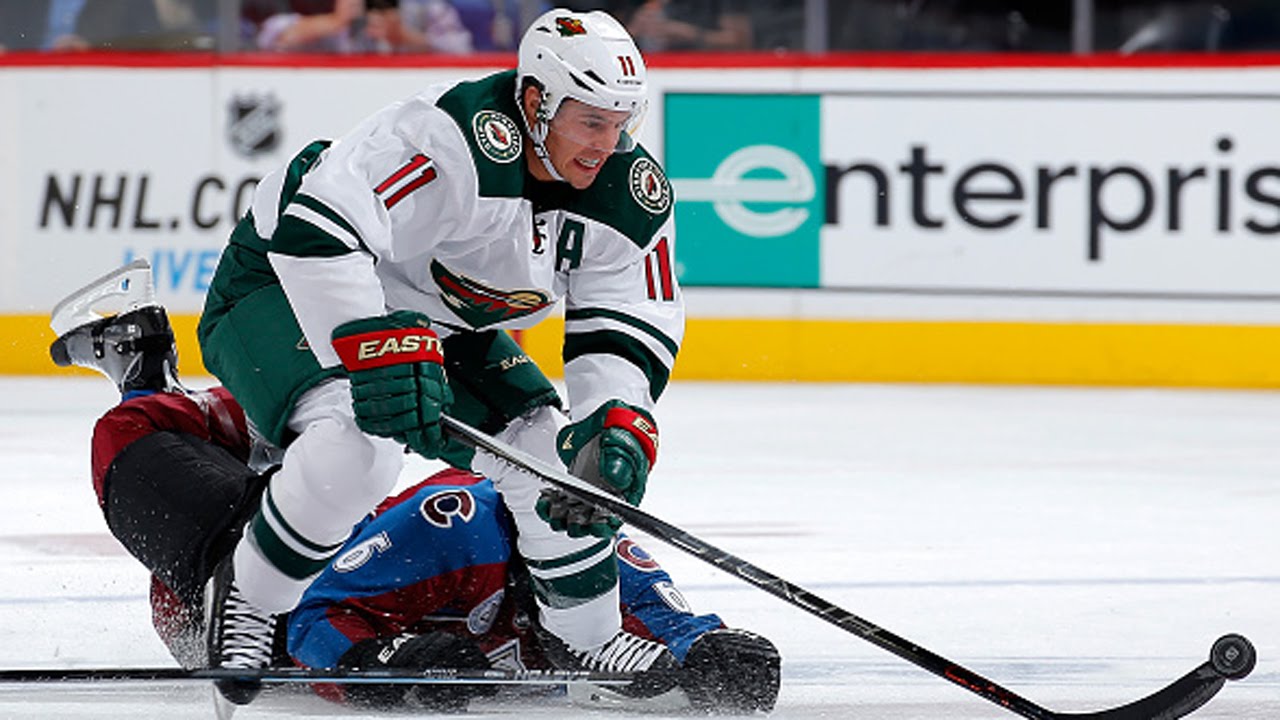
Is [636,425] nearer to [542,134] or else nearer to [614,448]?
[614,448]

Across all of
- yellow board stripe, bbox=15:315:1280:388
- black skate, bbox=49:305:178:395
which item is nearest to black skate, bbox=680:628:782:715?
black skate, bbox=49:305:178:395

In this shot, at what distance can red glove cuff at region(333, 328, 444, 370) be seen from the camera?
103 inches

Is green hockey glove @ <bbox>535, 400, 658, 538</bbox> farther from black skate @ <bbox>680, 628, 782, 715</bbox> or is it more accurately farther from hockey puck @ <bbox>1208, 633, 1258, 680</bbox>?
hockey puck @ <bbox>1208, 633, 1258, 680</bbox>

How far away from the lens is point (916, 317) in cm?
692

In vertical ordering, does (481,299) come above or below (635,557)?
above

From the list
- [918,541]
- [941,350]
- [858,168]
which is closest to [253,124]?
[858,168]

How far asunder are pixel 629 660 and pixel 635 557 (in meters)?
0.23

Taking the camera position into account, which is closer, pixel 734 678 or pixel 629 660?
pixel 734 678

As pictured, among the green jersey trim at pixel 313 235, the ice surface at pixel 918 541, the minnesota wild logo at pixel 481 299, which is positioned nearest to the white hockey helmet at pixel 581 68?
the minnesota wild logo at pixel 481 299

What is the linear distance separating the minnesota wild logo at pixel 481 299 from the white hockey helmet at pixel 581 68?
196mm

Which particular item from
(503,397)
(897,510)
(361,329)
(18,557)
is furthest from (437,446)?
(897,510)

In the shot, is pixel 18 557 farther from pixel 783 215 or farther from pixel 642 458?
pixel 783 215

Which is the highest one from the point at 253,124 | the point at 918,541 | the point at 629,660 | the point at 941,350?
the point at 253,124

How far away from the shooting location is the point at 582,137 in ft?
9.25
